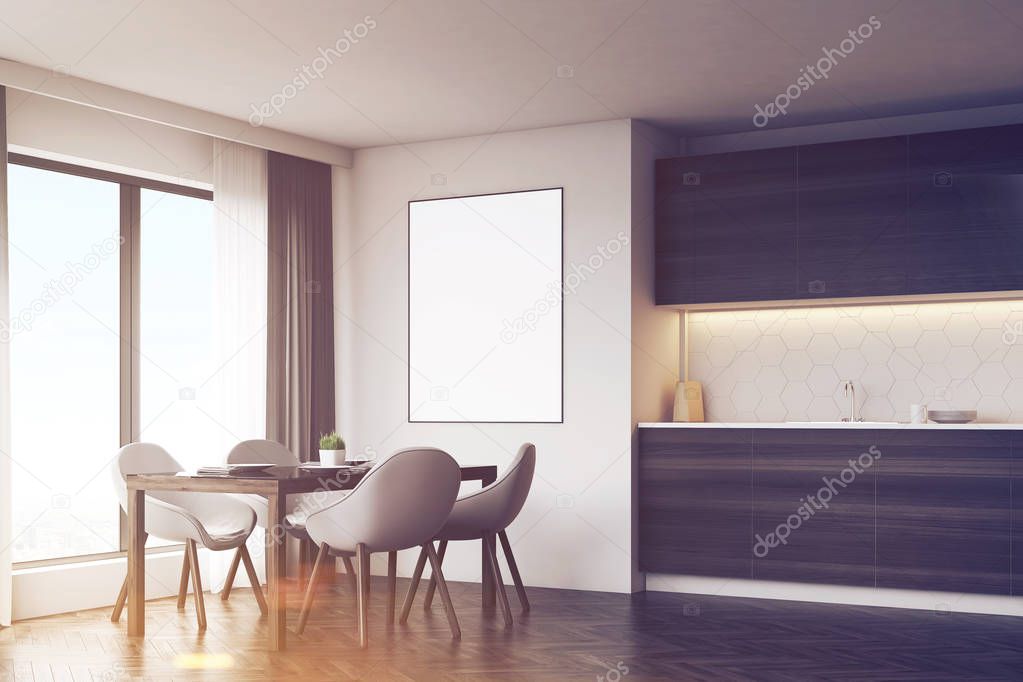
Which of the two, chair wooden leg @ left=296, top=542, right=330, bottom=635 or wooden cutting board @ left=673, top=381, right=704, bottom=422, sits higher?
wooden cutting board @ left=673, top=381, right=704, bottom=422

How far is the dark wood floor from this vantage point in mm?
4387

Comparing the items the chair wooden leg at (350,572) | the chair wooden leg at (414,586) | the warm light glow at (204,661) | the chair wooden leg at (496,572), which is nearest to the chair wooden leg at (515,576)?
the chair wooden leg at (496,572)

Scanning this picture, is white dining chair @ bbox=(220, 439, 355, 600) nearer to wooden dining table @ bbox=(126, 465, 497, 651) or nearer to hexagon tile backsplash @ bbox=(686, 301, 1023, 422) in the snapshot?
wooden dining table @ bbox=(126, 465, 497, 651)

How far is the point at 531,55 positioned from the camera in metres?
5.25

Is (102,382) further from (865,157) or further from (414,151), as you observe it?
(865,157)

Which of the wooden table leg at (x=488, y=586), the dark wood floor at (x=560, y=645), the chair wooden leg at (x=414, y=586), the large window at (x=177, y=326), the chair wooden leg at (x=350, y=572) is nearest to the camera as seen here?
the dark wood floor at (x=560, y=645)

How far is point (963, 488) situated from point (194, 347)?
443cm

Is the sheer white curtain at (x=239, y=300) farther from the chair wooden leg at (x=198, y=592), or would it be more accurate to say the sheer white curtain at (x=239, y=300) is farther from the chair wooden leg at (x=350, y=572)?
the chair wooden leg at (x=198, y=592)

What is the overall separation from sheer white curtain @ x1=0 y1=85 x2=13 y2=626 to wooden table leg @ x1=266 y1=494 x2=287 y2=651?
4.80ft

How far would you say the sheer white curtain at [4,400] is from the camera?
5301 mm

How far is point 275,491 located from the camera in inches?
183

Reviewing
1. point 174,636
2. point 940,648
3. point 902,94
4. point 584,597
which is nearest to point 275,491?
point 174,636

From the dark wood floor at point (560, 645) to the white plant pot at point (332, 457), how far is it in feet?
2.57

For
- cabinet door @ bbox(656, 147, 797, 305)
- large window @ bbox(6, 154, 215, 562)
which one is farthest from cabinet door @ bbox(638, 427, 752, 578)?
large window @ bbox(6, 154, 215, 562)
